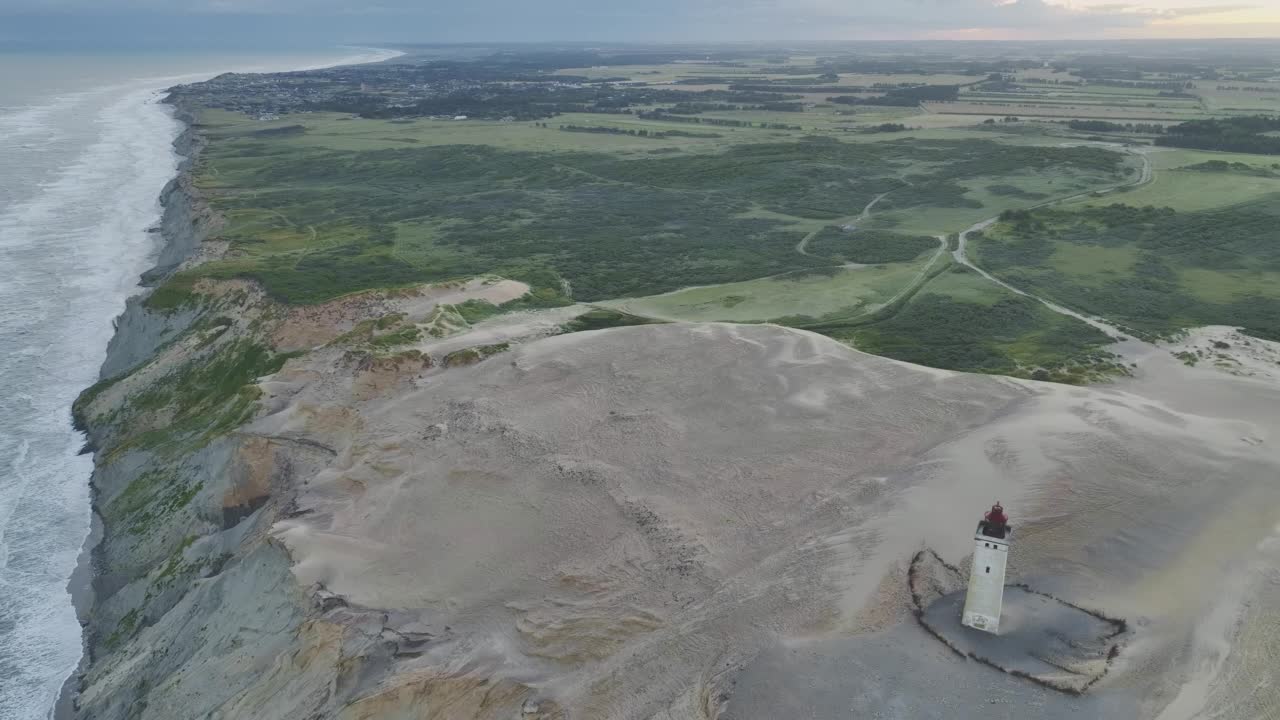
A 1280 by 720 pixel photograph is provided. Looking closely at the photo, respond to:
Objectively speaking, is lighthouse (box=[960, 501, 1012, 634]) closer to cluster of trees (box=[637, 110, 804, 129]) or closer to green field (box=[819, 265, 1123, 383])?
green field (box=[819, 265, 1123, 383])

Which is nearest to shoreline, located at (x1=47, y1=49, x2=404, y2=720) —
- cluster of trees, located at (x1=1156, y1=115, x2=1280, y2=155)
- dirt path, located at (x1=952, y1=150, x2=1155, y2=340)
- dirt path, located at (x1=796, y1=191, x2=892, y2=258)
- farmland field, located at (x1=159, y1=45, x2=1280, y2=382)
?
farmland field, located at (x1=159, y1=45, x2=1280, y2=382)

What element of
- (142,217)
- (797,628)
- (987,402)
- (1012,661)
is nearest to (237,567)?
(797,628)

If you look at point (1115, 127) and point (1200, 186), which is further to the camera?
point (1115, 127)

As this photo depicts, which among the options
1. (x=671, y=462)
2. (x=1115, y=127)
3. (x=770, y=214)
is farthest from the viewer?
(x=1115, y=127)

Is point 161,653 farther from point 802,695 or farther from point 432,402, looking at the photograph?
point 802,695

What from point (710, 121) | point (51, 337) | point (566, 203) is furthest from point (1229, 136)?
point (51, 337)

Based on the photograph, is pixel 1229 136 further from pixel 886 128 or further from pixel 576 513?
pixel 576 513
